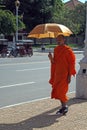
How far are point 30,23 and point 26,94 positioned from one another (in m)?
60.4

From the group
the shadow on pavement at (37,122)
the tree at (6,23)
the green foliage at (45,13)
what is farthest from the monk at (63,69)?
the green foliage at (45,13)

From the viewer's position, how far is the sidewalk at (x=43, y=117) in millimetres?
8334

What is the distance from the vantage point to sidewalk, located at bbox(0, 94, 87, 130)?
8334 millimetres

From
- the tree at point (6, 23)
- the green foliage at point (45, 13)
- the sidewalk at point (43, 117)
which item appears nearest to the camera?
the sidewalk at point (43, 117)

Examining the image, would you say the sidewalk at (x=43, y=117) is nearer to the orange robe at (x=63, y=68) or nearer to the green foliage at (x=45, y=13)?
the orange robe at (x=63, y=68)

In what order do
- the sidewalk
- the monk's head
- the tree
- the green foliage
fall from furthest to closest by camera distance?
the green foliage, the tree, the monk's head, the sidewalk

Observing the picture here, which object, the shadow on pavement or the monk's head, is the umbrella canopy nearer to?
the monk's head

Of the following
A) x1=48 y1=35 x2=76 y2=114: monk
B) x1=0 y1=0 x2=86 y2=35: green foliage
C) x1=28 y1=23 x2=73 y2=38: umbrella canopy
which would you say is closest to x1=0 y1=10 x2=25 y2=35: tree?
x1=0 y1=0 x2=86 y2=35: green foliage

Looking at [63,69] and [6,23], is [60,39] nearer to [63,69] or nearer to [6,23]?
[63,69]

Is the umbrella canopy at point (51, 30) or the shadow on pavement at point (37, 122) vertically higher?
the umbrella canopy at point (51, 30)

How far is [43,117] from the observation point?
Answer: 9273mm

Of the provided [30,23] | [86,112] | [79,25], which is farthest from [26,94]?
[79,25]

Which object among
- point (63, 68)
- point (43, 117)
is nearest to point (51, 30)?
point (63, 68)

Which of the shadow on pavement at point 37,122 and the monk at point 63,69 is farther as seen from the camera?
the monk at point 63,69
